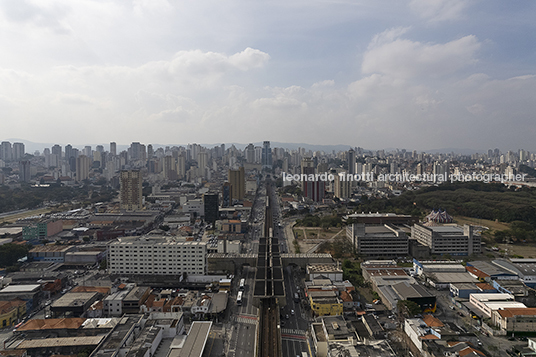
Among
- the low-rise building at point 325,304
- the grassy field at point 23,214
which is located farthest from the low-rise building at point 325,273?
the grassy field at point 23,214

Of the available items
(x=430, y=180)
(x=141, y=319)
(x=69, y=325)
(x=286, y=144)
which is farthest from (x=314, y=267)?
(x=286, y=144)

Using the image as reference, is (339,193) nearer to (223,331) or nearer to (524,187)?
(524,187)

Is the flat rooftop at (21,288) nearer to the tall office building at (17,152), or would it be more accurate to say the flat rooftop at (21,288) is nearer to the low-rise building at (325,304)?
the low-rise building at (325,304)

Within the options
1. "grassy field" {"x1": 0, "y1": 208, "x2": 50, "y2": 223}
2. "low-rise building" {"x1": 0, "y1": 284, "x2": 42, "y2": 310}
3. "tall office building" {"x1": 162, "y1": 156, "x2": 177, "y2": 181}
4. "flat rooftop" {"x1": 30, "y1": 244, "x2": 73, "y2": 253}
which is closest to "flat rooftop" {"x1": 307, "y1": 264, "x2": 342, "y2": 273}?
"low-rise building" {"x1": 0, "y1": 284, "x2": 42, "y2": 310}

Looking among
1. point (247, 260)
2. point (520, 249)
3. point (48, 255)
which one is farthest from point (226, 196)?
point (520, 249)

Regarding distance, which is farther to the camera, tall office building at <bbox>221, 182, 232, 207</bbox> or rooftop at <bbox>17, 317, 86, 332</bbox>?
tall office building at <bbox>221, 182, 232, 207</bbox>

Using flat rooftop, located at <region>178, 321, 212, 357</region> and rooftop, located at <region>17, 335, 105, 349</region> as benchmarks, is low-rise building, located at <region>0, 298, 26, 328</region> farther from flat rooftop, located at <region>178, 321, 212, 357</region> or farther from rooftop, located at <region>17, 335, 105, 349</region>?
flat rooftop, located at <region>178, 321, 212, 357</region>

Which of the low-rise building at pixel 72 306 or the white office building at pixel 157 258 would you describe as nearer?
the low-rise building at pixel 72 306
